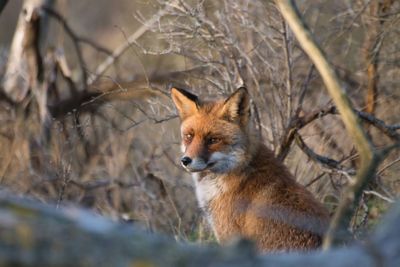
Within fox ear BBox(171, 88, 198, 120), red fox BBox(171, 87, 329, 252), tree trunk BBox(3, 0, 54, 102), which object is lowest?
tree trunk BBox(3, 0, 54, 102)

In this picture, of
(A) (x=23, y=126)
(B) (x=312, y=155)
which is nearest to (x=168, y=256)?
(B) (x=312, y=155)

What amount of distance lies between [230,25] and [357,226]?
126 inches

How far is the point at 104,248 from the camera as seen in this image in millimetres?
2648

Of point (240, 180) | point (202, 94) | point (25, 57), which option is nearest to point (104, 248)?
point (240, 180)

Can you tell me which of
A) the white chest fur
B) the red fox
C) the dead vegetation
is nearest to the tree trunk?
the dead vegetation

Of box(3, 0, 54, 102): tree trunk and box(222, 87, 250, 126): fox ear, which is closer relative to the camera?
box(222, 87, 250, 126): fox ear

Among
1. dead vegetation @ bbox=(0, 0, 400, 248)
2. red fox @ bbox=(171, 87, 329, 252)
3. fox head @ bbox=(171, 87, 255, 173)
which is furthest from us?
dead vegetation @ bbox=(0, 0, 400, 248)

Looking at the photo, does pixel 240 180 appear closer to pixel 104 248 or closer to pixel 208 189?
pixel 208 189

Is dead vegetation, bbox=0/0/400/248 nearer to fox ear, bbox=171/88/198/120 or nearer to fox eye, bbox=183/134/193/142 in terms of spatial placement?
fox ear, bbox=171/88/198/120

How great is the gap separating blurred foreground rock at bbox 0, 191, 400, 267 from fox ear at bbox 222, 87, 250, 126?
14.5 feet

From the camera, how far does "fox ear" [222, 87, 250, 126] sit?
23.7 feet

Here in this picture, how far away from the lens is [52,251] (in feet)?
8.50

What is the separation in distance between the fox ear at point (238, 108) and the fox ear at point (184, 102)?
0.35m

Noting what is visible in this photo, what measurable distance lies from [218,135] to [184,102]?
0.60 meters
